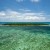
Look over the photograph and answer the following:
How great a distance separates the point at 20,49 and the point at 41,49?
2.61 metres

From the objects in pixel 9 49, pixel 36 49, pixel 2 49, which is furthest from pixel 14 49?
pixel 36 49

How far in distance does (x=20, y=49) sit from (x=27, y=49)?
87cm

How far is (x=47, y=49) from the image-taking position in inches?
446

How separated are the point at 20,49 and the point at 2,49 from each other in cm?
220

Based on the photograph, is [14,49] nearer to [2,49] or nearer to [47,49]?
[2,49]

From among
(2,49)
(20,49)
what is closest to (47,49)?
(20,49)

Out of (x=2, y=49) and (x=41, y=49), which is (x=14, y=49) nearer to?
(x=2, y=49)

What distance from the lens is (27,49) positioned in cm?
1130

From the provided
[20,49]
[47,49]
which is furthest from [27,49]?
[47,49]

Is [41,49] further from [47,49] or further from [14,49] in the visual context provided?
[14,49]

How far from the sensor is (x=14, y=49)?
11227mm

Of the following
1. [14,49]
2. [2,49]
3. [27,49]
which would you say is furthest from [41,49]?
[2,49]

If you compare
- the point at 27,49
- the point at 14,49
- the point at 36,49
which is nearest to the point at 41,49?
the point at 36,49

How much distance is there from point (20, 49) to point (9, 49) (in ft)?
4.42
